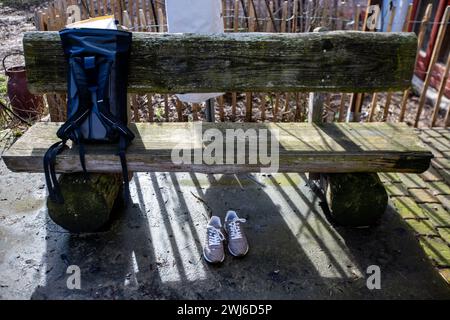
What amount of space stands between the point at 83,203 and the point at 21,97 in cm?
309

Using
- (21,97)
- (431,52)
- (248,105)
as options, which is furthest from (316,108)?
(431,52)

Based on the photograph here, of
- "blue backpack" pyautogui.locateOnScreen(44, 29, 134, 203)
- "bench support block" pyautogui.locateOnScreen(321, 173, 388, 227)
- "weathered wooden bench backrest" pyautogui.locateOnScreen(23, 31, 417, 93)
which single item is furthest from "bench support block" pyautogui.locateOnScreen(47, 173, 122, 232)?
"bench support block" pyautogui.locateOnScreen(321, 173, 388, 227)

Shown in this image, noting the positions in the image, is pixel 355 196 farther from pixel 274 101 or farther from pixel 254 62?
pixel 274 101

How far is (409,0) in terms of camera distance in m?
6.52

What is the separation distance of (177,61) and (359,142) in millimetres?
1423

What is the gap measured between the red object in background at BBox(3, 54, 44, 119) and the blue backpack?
2.76m

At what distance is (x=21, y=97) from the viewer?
196 inches

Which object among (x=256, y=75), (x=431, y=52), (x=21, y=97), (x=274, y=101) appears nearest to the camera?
(x=256, y=75)

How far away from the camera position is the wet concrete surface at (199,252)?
242 cm

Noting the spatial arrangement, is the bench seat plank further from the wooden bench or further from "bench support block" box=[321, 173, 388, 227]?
"bench support block" box=[321, 173, 388, 227]

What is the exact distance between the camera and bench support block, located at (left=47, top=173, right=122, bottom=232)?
103 inches

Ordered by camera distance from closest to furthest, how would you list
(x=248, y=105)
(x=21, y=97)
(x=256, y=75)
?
(x=256, y=75)
(x=248, y=105)
(x=21, y=97)

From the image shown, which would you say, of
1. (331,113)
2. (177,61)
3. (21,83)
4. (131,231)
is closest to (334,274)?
(131,231)
